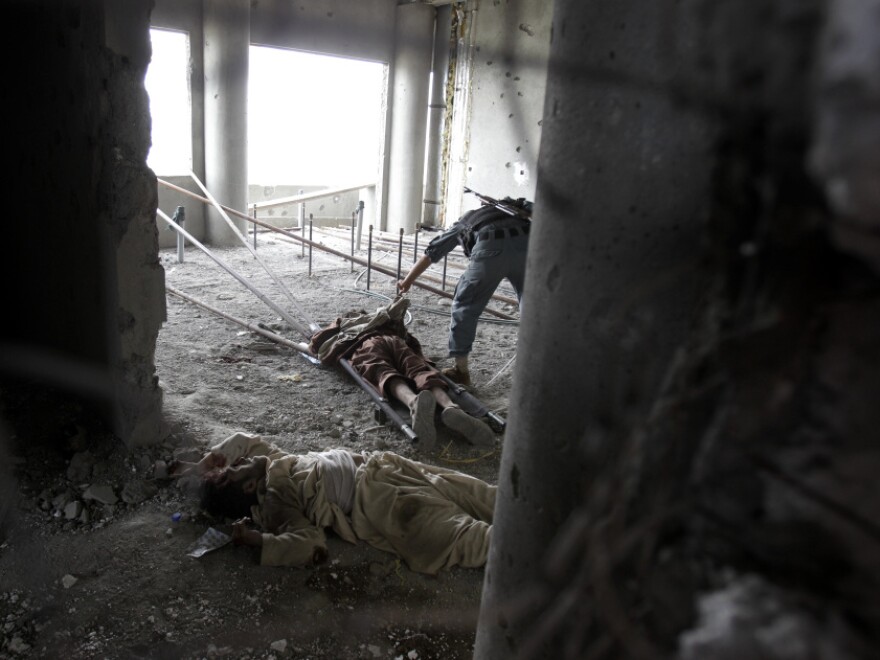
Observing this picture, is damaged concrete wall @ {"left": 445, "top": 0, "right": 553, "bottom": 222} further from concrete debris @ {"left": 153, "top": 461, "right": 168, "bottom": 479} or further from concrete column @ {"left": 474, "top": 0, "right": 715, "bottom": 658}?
concrete column @ {"left": 474, "top": 0, "right": 715, "bottom": 658}

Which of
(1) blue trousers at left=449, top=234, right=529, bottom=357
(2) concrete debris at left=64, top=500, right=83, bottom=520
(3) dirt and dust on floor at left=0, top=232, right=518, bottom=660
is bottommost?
(3) dirt and dust on floor at left=0, top=232, right=518, bottom=660

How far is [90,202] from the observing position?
3074mm

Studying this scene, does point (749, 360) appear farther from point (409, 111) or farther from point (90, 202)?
point (409, 111)

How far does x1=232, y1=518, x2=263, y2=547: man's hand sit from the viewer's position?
2.66 m

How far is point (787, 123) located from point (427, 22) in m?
11.3

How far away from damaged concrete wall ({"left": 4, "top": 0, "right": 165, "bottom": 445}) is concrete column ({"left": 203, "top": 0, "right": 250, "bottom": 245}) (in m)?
5.65

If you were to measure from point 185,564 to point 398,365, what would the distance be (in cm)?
210

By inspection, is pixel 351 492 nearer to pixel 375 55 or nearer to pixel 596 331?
pixel 596 331

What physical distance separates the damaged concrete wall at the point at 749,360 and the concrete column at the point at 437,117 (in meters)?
10.5

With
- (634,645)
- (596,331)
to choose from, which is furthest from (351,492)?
(634,645)

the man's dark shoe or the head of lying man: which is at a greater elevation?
the head of lying man

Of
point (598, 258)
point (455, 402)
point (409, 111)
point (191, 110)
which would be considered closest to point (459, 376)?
point (455, 402)

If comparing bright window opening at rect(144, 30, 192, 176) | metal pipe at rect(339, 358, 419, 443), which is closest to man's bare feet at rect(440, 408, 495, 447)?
metal pipe at rect(339, 358, 419, 443)

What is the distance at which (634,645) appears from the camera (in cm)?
73
